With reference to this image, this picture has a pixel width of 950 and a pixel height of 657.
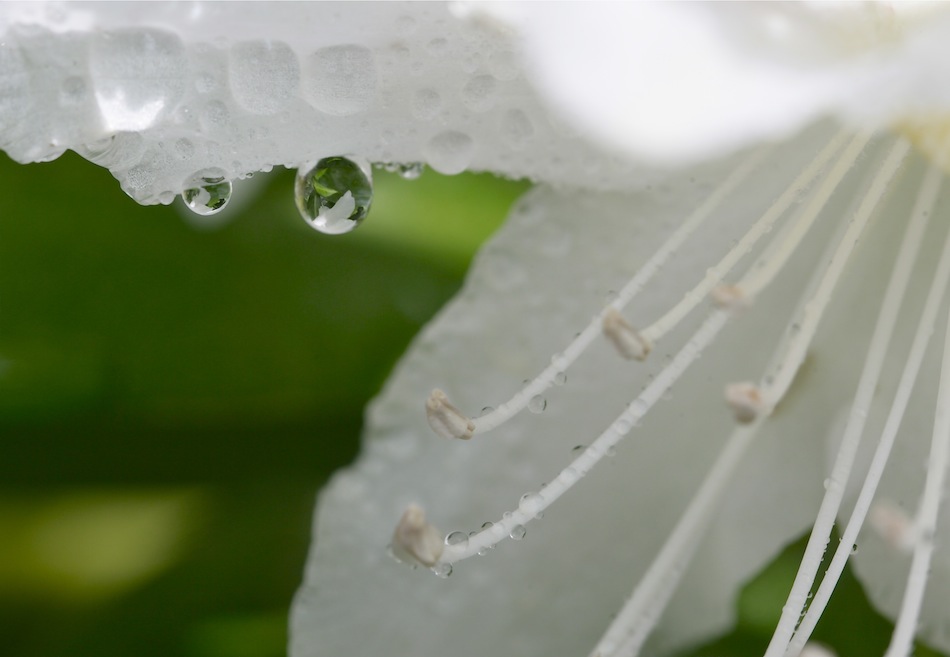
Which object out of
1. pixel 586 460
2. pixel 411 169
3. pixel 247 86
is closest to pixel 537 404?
pixel 586 460

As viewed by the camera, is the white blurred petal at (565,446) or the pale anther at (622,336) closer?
the pale anther at (622,336)

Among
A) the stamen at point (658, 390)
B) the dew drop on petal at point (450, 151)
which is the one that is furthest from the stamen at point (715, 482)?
the dew drop on petal at point (450, 151)

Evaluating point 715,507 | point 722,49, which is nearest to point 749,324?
point 715,507

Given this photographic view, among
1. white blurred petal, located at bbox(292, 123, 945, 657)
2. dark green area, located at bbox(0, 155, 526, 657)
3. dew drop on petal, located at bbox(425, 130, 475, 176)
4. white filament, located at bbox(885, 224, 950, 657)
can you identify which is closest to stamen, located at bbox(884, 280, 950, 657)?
white filament, located at bbox(885, 224, 950, 657)

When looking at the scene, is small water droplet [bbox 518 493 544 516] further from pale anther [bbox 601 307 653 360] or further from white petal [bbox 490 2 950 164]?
white petal [bbox 490 2 950 164]

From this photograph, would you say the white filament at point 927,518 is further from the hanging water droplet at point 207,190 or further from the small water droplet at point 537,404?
the hanging water droplet at point 207,190

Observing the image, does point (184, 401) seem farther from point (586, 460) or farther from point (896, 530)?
point (896, 530)

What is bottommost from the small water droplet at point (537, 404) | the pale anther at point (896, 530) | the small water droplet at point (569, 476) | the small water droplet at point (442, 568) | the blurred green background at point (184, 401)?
the blurred green background at point (184, 401)
